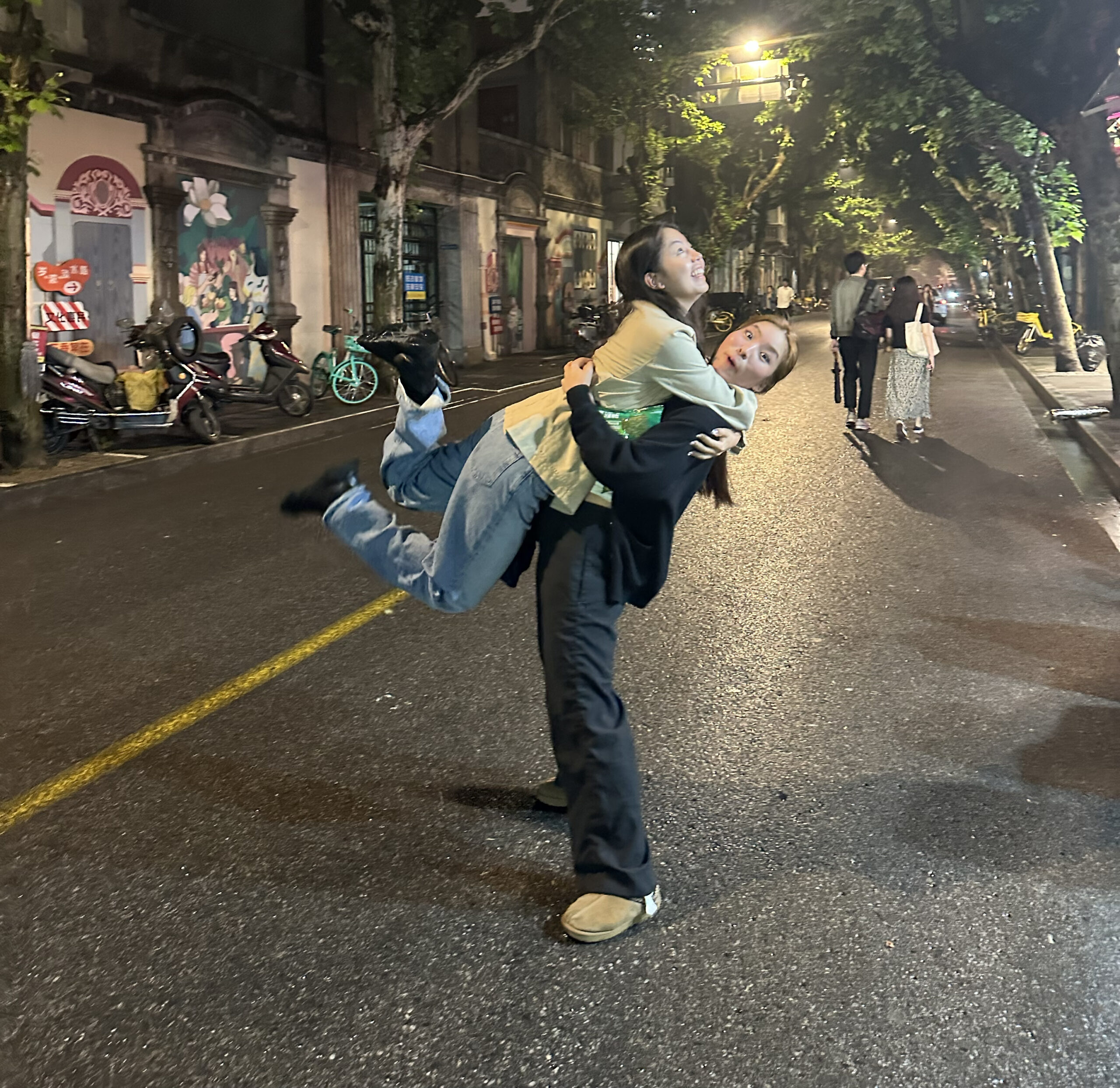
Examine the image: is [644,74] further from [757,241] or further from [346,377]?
[757,241]

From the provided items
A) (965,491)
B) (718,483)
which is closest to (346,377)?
(965,491)

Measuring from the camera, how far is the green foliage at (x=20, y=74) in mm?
9234

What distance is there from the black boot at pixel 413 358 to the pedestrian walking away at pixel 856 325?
8.79m

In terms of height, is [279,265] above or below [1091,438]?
above

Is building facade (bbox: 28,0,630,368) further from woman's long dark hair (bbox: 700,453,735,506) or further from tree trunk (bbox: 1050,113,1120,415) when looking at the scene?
tree trunk (bbox: 1050,113,1120,415)

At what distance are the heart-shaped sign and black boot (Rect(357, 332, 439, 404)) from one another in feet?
42.0

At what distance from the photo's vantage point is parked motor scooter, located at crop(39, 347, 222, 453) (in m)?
11.1

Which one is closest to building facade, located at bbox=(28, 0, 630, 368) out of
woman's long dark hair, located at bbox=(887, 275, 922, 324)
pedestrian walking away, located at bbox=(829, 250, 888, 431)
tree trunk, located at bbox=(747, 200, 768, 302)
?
pedestrian walking away, located at bbox=(829, 250, 888, 431)

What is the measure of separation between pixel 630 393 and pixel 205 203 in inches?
631

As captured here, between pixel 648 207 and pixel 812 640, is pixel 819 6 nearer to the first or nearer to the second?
pixel 648 207

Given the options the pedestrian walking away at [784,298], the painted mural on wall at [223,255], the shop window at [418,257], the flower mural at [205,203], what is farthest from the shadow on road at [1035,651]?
the pedestrian walking away at [784,298]

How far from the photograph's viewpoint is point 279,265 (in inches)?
752

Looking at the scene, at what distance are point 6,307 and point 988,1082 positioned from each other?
32.3 ft

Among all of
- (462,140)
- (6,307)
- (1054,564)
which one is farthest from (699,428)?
(462,140)
